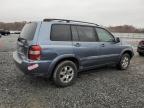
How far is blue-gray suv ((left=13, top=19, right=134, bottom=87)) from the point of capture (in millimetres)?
4863

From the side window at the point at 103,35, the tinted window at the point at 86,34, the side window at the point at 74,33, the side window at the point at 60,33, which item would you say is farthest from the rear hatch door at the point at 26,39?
the side window at the point at 103,35

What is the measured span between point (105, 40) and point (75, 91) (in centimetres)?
229

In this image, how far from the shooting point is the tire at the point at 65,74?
523cm

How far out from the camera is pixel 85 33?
19.6 ft

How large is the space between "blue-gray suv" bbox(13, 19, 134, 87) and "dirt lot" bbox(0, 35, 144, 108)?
44 cm

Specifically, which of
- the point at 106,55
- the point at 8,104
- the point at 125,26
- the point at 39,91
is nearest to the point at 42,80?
the point at 39,91

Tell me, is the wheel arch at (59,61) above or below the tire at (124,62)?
above

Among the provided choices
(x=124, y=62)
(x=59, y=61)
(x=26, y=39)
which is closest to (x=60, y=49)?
(x=59, y=61)

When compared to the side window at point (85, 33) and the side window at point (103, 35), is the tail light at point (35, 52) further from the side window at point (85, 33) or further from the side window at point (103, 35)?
the side window at point (103, 35)

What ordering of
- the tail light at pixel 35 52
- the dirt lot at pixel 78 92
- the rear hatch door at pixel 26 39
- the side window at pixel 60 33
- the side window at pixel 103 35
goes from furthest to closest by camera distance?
the side window at pixel 103 35
the side window at pixel 60 33
the rear hatch door at pixel 26 39
the tail light at pixel 35 52
the dirt lot at pixel 78 92

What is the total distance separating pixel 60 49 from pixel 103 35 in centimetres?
204

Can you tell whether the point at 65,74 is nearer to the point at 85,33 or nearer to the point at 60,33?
the point at 60,33

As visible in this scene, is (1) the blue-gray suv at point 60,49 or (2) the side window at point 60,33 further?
(2) the side window at point 60,33

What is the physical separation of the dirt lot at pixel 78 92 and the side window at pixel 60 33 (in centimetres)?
134
